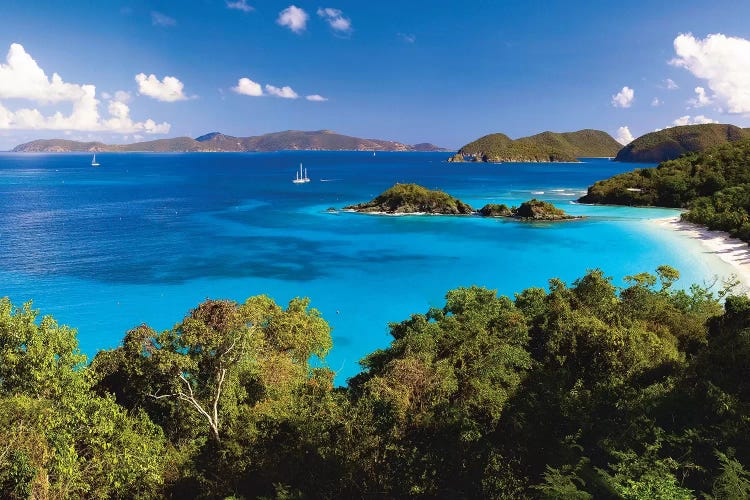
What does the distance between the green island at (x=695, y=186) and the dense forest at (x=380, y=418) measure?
53833mm

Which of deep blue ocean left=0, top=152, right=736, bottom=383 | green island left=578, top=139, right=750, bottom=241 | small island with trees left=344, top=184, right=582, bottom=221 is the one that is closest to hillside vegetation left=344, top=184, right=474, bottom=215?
small island with trees left=344, top=184, right=582, bottom=221

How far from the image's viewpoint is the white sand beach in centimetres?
3617

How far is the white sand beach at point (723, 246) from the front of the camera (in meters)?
36.2

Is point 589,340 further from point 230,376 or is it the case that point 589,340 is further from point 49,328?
point 49,328

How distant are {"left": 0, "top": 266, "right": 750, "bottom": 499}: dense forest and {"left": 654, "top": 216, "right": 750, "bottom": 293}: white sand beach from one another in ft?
84.9

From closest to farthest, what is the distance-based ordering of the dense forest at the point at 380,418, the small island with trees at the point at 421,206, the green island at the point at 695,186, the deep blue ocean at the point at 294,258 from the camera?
the dense forest at the point at 380,418 < the deep blue ocean at the point at 294,258 < the green island at the point at 695,186 < the small island with trees at the point at 421,206

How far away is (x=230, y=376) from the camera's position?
13.2 m

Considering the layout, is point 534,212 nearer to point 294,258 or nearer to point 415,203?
point 415,203

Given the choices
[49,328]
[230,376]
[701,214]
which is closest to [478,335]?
[230,376]

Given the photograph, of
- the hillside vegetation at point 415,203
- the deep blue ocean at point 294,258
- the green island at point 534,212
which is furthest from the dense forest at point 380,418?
the hillside vegetation at point 415,203

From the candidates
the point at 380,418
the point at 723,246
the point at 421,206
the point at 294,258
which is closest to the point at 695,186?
the point at 723,246

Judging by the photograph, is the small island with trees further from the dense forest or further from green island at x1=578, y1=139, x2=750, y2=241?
the dense forest

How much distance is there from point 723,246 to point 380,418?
49390mm

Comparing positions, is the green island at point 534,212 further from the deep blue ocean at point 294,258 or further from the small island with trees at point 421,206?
the deep blue ocean at point 294,258
